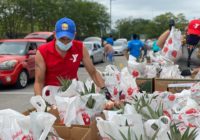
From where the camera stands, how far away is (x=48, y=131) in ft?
6.84

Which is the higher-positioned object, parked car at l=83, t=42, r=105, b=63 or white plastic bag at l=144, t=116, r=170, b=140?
white plastic bag at l=144, t=116, r=170, b=140

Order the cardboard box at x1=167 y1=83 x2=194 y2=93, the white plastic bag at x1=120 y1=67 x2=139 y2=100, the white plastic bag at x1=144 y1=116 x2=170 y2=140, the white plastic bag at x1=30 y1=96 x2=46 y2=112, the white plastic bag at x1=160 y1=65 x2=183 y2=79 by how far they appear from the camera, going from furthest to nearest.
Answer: the white plastic bag at x1=160 y1=65 x2=183 y2=79
the cardboard box at x1=167 y1=83 x2=194 y2=93
the white plastic bag at x1=120 y1=67 x2=139 y2=100
the white plastic bag at x1=30 y1=96 x2=46 y2=112
the white plastic bag at x1=144 y1=116 x2=170 y2=140

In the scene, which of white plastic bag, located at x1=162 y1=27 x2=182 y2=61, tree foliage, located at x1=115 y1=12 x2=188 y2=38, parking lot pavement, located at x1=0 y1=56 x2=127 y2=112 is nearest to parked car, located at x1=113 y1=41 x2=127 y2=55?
parking lot pavement, located at x1=0 y1=56 x2=127 y2=112

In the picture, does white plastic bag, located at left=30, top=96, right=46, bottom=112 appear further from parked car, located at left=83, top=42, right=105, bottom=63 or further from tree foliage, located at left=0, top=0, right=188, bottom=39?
parked car, located at left=83, top=42, right=105, bottom=63

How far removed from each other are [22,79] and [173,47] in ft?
23.4

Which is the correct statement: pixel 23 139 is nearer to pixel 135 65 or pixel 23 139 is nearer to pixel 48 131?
pixel 48 131

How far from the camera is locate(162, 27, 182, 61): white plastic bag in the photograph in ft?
17.2

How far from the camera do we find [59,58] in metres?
3.65

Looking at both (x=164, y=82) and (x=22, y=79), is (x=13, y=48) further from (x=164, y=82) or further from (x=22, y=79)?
(x=164, y=82)

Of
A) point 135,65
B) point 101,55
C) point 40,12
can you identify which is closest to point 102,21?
point 40,12

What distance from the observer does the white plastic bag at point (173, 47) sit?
17.2 ft

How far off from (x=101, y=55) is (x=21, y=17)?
12038 millimetres

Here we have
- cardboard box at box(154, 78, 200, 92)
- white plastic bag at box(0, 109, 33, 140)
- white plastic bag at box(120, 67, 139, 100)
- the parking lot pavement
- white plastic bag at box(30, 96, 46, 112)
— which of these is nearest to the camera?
white plastic bag at box(0, 109, 33, 140)

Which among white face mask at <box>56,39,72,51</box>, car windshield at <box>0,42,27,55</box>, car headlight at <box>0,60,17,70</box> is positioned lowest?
car headlight at <box>0,60,17,70</box>
